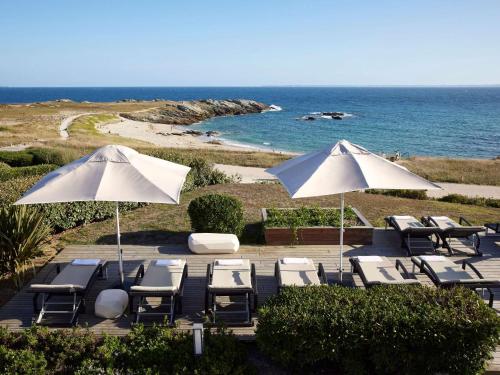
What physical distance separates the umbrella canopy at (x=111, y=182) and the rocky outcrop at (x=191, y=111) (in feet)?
242

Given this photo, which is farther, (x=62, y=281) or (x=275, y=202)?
(x=275, y=202)

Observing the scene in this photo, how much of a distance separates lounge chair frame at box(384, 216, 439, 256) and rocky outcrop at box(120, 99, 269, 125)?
7306 cm

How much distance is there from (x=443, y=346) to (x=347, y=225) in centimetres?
541

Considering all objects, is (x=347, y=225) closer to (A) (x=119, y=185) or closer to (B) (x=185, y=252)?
(B) (x=185, y=252)

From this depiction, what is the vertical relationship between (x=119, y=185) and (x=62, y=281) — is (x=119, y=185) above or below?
above

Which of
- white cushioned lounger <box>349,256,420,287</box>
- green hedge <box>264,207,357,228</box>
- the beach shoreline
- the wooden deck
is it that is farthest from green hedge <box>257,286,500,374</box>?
the beach shoreline

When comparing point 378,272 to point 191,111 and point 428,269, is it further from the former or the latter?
point 191,111

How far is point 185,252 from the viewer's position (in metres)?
9.05

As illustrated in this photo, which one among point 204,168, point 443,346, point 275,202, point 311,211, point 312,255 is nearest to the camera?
point 443,346

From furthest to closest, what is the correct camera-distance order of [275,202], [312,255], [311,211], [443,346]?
[275,202]
[311,211]
[312,255]
[443,346]

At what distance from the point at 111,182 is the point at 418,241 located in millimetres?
6879

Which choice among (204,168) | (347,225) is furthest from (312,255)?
(204,168)

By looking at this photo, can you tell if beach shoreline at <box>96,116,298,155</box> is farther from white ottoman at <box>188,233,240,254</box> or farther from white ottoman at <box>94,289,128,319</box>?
white ottoman at <box>94,289,128,319</box>

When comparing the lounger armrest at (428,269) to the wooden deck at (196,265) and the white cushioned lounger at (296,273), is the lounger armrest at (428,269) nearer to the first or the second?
the wooden deck at (196,265)
